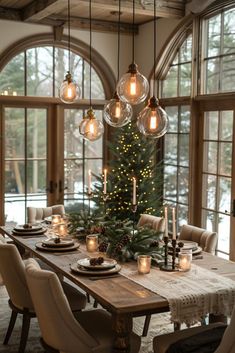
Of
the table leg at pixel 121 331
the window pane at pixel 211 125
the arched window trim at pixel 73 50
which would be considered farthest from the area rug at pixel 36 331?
the arched window trim at pixel 73 50

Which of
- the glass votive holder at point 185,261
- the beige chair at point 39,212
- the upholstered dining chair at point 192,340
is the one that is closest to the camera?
the upholstered dining chair at point 192,340

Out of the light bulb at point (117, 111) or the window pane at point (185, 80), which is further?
the window pane at point (185, 80)

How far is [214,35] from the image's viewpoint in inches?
240

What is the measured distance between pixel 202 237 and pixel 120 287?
4.92 feet

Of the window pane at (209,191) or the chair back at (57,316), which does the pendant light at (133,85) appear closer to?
the chair back at (57,316)

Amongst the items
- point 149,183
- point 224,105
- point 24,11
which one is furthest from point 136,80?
point 24,11

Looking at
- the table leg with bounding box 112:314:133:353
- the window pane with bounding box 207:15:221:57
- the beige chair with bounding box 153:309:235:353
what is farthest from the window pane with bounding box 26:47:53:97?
the table leg with bounding box 112:314:133:353

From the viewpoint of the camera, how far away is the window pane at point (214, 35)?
6.03m

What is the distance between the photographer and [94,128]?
188 inches

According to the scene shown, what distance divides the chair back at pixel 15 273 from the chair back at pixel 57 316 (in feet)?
2.13

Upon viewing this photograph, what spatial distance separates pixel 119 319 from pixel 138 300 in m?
0.16

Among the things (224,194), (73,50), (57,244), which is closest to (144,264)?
(57,244)

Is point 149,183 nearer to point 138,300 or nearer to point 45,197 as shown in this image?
point 45,197

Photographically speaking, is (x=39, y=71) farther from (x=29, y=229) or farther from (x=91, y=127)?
(x=29, y=229)
